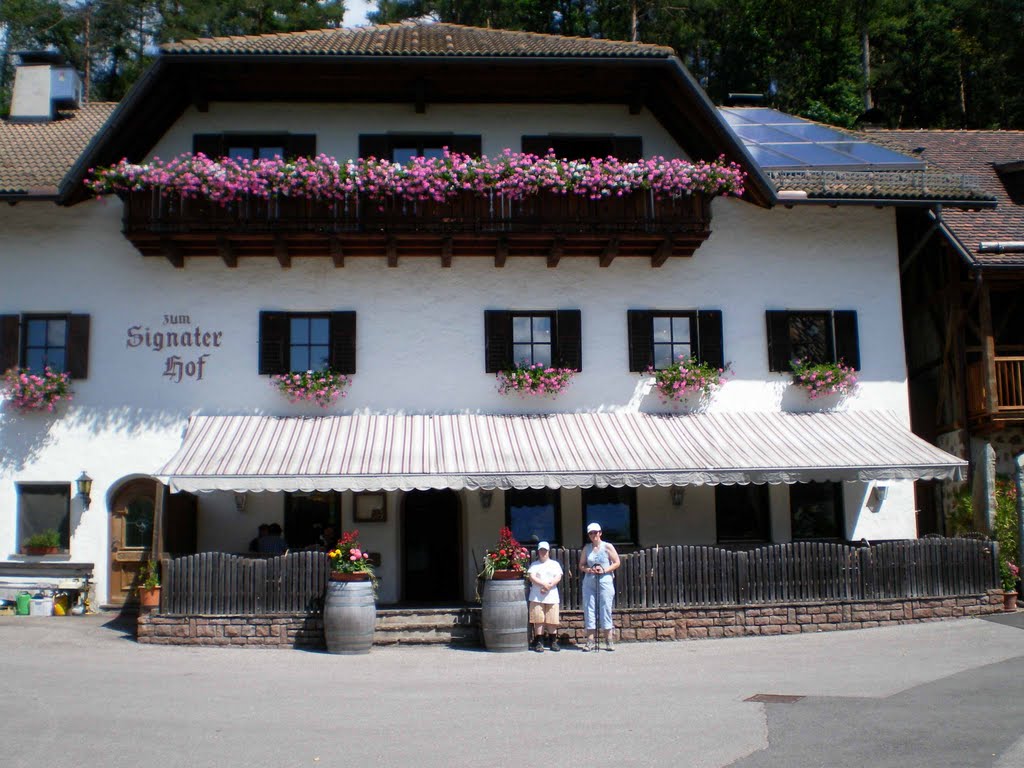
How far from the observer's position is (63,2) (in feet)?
122

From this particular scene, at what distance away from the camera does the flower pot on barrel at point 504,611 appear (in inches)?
566

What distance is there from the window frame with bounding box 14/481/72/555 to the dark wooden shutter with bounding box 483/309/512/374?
23.3 ft

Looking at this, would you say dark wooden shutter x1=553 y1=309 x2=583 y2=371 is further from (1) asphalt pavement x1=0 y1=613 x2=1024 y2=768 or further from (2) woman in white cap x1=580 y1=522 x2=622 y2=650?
(1) asphalt pavement x1=0 y1=613 x2=1024 y2=768

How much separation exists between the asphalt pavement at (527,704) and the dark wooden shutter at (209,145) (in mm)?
8194

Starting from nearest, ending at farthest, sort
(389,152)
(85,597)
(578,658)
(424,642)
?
1. (578,658)
2. (424,642)
3. (85,597)
4. (389,152)

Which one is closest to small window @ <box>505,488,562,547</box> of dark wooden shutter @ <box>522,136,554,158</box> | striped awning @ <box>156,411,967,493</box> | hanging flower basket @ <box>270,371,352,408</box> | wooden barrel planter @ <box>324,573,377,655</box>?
striped awning @ <box>156,411,967,493</box>

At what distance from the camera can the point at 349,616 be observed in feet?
46.8

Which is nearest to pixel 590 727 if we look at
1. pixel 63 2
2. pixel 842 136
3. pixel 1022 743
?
pixel 1022 743

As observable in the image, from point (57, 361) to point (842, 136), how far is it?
15074 millimetres

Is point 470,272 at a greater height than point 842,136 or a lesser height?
lesser

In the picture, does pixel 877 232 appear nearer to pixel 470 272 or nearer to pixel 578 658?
pixel 470 272

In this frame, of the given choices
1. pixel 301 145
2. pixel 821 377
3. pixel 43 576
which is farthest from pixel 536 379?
pixel 43 576

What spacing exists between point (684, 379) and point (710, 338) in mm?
989

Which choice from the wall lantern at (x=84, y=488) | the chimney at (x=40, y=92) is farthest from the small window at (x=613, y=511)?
the chimney at (x=40, y=92)
